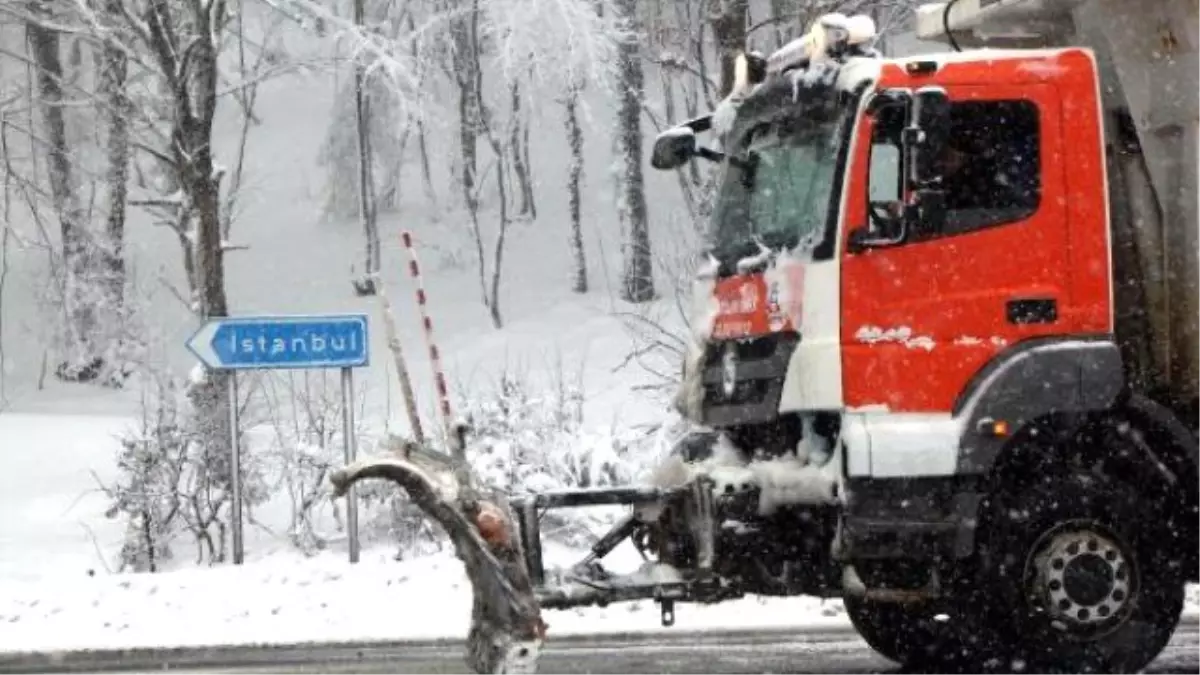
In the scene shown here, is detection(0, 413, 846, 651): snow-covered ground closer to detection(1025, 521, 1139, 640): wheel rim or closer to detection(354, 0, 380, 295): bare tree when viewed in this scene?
detection(1025, 521, 1139, 640): wheel rim

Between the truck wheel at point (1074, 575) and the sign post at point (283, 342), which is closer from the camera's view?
the truck wheel at point (1074, 575)

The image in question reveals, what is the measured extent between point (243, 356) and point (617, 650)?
4512 millimetres

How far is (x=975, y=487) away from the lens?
728 cm

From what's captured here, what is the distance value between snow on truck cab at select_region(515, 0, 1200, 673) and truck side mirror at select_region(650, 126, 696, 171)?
1.05 m

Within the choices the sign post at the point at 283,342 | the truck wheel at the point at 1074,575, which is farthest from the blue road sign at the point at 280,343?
the truck wheel at the point at 1074,575

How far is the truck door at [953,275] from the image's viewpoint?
283 inches

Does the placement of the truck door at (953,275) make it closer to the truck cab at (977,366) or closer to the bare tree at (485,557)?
the truck cab at (977,366)

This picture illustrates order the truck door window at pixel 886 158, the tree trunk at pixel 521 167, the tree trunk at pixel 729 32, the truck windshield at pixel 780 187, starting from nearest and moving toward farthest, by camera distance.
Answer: the truck door window at pixel 886 158
the truck windshield at pixel 780 187
the tree trunk at pixel 729 32
the tree trunk at pixel 521 167

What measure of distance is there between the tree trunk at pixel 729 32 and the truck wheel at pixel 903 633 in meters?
8.72

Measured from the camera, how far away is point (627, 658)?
886 cm

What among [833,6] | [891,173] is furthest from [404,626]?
[833,6]

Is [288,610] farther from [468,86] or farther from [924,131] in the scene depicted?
[468,86]

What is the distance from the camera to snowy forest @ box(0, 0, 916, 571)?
14.9 meters

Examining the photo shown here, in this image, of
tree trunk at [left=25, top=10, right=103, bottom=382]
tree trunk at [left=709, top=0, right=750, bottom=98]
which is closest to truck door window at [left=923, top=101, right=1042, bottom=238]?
tree trunk at [left=709, top=0, right=750, bottom=98]
